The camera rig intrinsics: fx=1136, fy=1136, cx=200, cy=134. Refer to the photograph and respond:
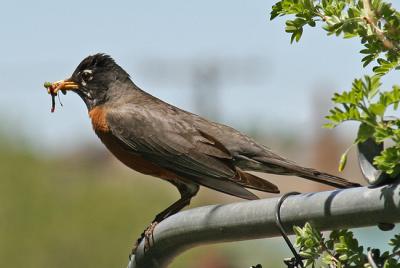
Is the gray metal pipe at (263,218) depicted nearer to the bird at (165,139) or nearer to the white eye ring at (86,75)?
the bird at (165,139)

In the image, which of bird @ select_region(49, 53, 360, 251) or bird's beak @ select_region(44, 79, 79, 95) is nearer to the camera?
bird @ select_region(49, 53, 360, 251)

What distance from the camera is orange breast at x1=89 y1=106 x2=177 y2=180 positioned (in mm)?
6258

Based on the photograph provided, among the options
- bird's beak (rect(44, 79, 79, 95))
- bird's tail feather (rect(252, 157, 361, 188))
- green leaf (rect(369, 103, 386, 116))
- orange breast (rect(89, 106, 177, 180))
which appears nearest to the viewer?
green leaf (rect(369, 103, 386, 116))

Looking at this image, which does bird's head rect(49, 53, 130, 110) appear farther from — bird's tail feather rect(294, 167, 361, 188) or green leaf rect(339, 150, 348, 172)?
green leaf rect(339, 150, 348, 172)

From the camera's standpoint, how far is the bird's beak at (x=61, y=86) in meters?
6.98

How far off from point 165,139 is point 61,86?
3.32 ft

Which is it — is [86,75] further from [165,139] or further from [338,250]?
[338,250]

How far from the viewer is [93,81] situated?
725 centimetres

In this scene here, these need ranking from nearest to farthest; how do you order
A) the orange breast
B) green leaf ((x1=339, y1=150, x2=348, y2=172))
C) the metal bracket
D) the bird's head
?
green leaf ((x1=339, y1=150, x2=348, y2=172)), the metal bracket, the orange breast, the bird's head

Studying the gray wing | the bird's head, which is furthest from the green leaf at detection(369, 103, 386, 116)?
the bird's head

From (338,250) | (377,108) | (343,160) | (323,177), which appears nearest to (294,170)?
(323,177)

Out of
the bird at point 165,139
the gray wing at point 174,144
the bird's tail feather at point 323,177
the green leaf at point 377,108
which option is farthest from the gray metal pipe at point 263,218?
the gray wing at point 174,144

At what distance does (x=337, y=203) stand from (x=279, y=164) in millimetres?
3330

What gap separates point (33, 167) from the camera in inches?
1352
